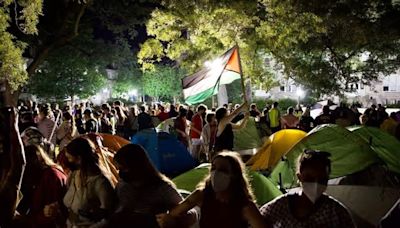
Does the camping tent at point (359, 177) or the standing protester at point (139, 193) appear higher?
the standing protester at point (139, 193)

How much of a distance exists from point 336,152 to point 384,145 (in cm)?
116

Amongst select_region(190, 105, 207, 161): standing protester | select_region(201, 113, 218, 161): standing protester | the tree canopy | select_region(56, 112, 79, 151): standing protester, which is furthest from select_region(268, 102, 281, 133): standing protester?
select_region(56, 112, 79, 151): standing protester

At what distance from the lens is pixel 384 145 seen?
8.66 meters

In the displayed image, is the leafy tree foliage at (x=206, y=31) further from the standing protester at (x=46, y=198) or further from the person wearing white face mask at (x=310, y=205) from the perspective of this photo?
the person wearing white face mask at (x=310, y=205)

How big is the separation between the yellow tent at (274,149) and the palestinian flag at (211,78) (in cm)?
161

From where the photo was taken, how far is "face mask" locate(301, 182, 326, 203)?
11.6 feet

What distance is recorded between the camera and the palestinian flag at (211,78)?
11602 millimetres

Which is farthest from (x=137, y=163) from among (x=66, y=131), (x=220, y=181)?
(x=66, y=131)

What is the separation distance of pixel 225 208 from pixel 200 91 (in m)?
8.05

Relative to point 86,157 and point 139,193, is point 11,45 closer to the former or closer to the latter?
point 86,157

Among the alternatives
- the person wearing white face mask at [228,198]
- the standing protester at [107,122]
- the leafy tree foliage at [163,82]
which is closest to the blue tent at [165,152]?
the standing protester at [107,122]

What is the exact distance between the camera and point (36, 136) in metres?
7.22


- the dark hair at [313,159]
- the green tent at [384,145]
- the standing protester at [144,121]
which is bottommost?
the green tent at [384,145]

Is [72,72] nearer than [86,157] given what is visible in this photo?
No
